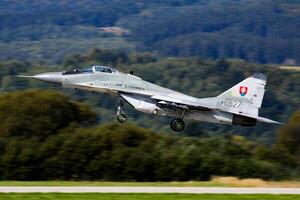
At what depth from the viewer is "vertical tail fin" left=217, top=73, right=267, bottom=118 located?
4181cm

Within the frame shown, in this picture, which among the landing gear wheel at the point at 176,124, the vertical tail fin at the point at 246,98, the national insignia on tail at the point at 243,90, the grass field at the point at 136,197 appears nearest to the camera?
the grass field at the point at 136,197

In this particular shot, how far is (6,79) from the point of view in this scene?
5212 inches

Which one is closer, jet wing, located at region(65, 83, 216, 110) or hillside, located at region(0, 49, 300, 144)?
jet wing, located at region(65, 83, 216, 110)

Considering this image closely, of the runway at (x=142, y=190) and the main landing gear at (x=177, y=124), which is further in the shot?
the main landing gear at (x=177, y=124)

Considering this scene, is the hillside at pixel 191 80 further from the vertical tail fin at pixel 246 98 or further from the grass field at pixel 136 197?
the grass field at pixel 136 197

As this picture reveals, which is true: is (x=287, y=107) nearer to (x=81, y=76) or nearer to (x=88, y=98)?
(x=88, y=98)

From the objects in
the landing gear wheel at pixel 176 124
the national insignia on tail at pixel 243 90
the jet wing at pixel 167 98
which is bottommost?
the landing gear wheel at pixel 176 124

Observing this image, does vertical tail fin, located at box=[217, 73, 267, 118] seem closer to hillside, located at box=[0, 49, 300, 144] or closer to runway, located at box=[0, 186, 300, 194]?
runway, located at box=[0, 186, 300, 194]

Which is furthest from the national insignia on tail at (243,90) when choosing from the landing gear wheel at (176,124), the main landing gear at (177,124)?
the landing gear wheel at (176,124)

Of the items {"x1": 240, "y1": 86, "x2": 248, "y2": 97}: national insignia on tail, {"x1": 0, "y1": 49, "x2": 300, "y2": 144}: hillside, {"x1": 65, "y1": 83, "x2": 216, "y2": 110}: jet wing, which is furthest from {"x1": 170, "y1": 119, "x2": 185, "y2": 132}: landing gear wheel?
{"x1": 0, "y1": 49, "x2": 300, "y2": 144}: hillside

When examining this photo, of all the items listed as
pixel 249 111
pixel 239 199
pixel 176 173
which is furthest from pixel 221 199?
pixel 176 173

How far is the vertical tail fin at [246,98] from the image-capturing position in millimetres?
→ 41812

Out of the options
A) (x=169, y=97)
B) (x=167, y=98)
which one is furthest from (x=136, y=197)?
(x=169, y=97)

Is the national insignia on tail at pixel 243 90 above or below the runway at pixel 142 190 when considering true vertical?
above
